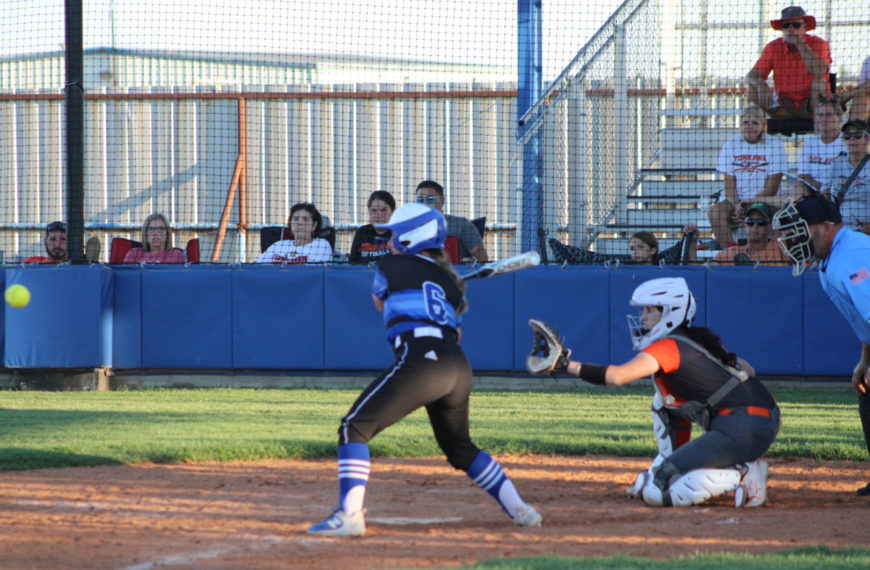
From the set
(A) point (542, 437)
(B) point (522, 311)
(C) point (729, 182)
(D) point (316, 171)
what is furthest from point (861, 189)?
(D) point (316, 171)

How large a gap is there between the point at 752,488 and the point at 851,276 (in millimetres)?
1286

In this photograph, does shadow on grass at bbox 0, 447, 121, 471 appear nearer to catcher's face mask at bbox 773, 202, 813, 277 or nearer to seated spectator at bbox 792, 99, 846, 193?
catcher's face mask at bbox 773, 202, 813, 277

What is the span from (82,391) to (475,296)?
4.56 meters

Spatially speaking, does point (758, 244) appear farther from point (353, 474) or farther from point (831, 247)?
point (353, 474)

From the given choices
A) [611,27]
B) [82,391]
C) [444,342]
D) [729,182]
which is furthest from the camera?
[611,27]

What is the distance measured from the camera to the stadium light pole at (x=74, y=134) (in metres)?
11.2

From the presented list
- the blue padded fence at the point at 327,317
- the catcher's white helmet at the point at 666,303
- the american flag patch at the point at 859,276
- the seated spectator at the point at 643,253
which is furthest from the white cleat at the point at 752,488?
the seated spectator at the point at 643,253

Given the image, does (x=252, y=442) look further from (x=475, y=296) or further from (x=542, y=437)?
(x=475, y=296)

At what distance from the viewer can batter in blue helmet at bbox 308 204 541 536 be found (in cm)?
460

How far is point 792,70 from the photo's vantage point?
12797 mm

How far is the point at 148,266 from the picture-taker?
11609 mm

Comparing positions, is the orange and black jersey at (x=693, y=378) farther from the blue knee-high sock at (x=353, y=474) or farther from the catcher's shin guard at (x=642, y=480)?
the blue knee-high sock at (x=353, y=474)

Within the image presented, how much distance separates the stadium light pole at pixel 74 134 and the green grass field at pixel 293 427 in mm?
1799

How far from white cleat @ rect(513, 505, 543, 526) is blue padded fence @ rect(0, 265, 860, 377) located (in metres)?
6.41
